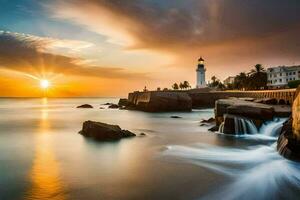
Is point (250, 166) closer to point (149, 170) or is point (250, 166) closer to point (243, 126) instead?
point (149, 170)

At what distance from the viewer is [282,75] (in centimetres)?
10488

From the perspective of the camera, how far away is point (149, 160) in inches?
617

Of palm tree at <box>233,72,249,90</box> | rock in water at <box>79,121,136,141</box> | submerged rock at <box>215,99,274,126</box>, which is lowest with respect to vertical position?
rock in water at <box>79,121,136,141</box>

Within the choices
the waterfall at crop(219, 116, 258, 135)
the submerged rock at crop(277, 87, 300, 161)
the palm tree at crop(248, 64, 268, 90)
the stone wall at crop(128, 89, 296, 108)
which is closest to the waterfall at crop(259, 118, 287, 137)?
the waterfall at crop(219, 116, 258, 135)

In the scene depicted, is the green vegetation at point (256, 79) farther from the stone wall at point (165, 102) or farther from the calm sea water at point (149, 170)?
the calm sea water at point (149, 170)

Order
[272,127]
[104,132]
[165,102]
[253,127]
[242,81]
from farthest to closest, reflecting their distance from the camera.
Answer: [242,81] → [165,102] → [253,127] → [272,127] → [104,132]

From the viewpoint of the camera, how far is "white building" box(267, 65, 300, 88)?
10088 centimetres

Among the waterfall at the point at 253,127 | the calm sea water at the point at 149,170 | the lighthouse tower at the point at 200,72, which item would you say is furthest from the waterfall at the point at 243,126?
the lighthouse tower at the point at 200,72

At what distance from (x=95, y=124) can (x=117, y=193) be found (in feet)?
40.3

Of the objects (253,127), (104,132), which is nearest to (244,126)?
(253,127)

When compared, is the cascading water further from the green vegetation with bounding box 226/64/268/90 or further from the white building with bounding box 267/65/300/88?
the white building with bounding box 267/65/300/88

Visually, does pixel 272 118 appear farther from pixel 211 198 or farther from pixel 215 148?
pixel 211 198

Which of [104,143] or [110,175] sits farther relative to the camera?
[104,143]

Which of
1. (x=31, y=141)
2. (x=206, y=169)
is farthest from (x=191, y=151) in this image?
(x=31, y=141)
